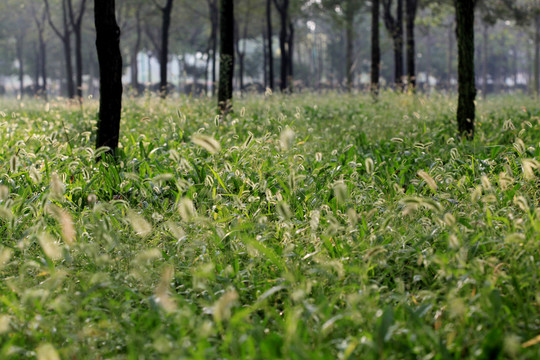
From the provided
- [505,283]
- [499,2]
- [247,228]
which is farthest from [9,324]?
[499,2]

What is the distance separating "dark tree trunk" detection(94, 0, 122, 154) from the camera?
18.6ft

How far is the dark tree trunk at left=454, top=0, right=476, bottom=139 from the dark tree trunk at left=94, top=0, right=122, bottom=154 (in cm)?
500

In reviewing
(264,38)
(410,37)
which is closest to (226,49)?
(410,37)

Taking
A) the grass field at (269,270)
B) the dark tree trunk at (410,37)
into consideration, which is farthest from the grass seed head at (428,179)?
the dark tree trunk at (410,37)

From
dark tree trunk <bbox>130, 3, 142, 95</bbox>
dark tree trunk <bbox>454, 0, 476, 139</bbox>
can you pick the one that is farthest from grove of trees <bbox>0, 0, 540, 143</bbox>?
dark tree trunk <bbox>130, 3, 142, 95</bbox>

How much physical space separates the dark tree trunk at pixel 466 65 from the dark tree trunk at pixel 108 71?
5.00m

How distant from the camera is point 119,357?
2275 millimetres

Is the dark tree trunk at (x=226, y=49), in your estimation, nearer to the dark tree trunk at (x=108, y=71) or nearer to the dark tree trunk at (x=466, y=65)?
the dark tree trunk at (x=108, y=71)

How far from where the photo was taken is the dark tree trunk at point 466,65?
7.36 m

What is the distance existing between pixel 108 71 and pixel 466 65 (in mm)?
5383

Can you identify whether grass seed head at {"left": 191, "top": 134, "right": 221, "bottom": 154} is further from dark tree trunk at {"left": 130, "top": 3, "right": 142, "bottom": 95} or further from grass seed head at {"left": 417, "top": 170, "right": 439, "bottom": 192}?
dark tree trunk at {"left": 130, "top": 3, "right": 142, "bottom": 95}

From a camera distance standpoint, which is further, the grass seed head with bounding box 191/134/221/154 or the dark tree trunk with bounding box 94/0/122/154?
the dark tree trunk with bounding box 94/0/122/154

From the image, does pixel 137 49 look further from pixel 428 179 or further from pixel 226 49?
pixel 428 179

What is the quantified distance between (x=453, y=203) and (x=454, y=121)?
5.20m
